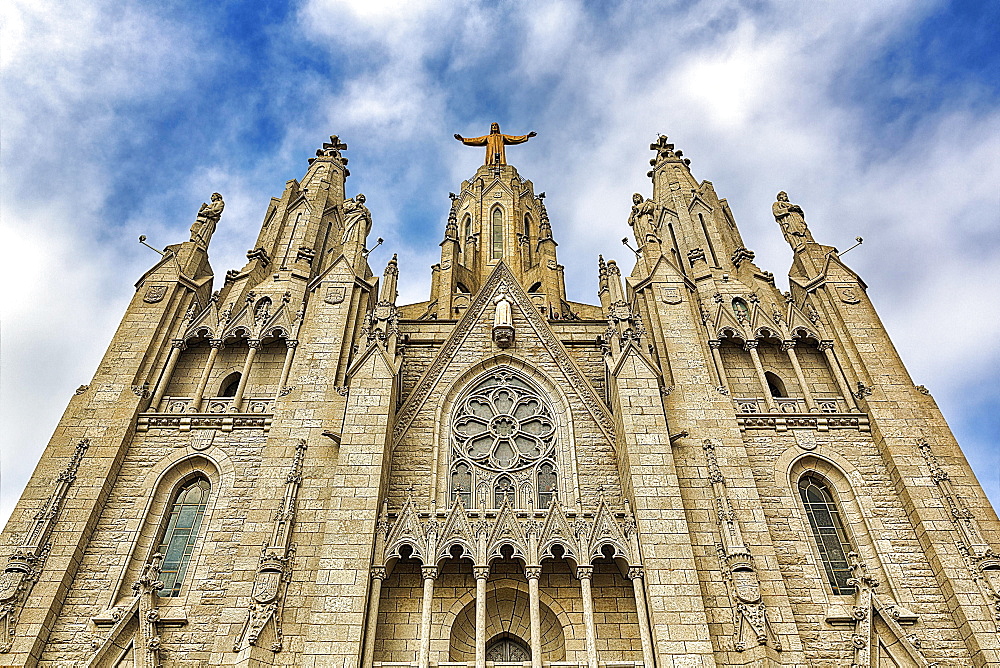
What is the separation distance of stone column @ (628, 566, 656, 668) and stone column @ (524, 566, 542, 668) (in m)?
2.00

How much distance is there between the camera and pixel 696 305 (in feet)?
81.4

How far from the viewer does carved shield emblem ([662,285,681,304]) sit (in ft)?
76.9

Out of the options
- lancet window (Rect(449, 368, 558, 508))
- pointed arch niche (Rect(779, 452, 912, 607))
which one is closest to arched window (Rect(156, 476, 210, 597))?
lancet window (Rect(449, 368, 558, 508))

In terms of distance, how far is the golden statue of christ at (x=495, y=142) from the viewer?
42.4 meters

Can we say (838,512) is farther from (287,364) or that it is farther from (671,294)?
(287,364)

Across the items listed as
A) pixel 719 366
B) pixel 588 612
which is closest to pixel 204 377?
pixel 588 612

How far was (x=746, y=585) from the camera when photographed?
1617 centimetres

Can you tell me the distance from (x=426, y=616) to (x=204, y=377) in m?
10.2

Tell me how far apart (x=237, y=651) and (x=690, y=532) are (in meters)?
9.82

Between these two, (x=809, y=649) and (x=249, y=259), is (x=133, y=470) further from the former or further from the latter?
(x=809, y=649)

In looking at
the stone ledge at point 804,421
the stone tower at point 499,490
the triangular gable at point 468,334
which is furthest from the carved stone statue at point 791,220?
the triangular gable at point 468,334

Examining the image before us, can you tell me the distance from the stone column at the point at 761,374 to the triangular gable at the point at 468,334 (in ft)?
15.3

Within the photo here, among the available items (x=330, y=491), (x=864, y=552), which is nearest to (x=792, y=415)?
(x=864, y=552)

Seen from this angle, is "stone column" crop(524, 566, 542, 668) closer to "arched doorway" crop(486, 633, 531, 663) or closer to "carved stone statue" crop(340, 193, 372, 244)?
"arched doorway" crop(486, 633, 531, 663)
